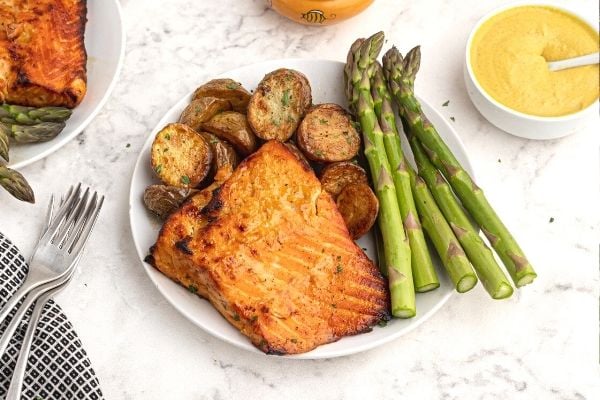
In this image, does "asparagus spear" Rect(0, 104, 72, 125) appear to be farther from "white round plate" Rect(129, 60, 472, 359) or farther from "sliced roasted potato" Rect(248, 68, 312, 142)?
"sliced roasted potato" Rect(248, 68, 312, 142)

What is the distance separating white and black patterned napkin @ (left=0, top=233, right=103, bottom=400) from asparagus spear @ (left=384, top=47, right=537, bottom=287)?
1720 mm

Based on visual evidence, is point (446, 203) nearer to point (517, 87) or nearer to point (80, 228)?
point (517, 87)

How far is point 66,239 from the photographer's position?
3322mm

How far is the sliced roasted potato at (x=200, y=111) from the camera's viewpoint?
3.41 metres

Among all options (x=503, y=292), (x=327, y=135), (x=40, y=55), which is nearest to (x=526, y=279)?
(x=503, y=292)

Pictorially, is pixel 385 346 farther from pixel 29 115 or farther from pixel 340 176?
pixel 29 115

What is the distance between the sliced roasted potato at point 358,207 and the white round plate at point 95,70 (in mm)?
1226

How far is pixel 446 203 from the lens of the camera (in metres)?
3.36

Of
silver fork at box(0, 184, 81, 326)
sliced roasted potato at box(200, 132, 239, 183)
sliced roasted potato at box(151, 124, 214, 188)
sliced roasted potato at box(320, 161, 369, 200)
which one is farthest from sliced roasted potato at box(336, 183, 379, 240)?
silver fork at box(0, 184, 81, 326)

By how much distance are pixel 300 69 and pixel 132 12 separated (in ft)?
3.55

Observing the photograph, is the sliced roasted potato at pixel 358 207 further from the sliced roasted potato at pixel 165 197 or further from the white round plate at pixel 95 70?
the white round plate at pixel 95 70

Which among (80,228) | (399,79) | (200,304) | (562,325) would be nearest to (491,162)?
(399,79)

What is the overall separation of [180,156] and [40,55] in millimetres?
873

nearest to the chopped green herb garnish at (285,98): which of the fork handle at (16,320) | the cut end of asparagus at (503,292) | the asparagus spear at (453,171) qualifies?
the asparagus spear at (453,171)
